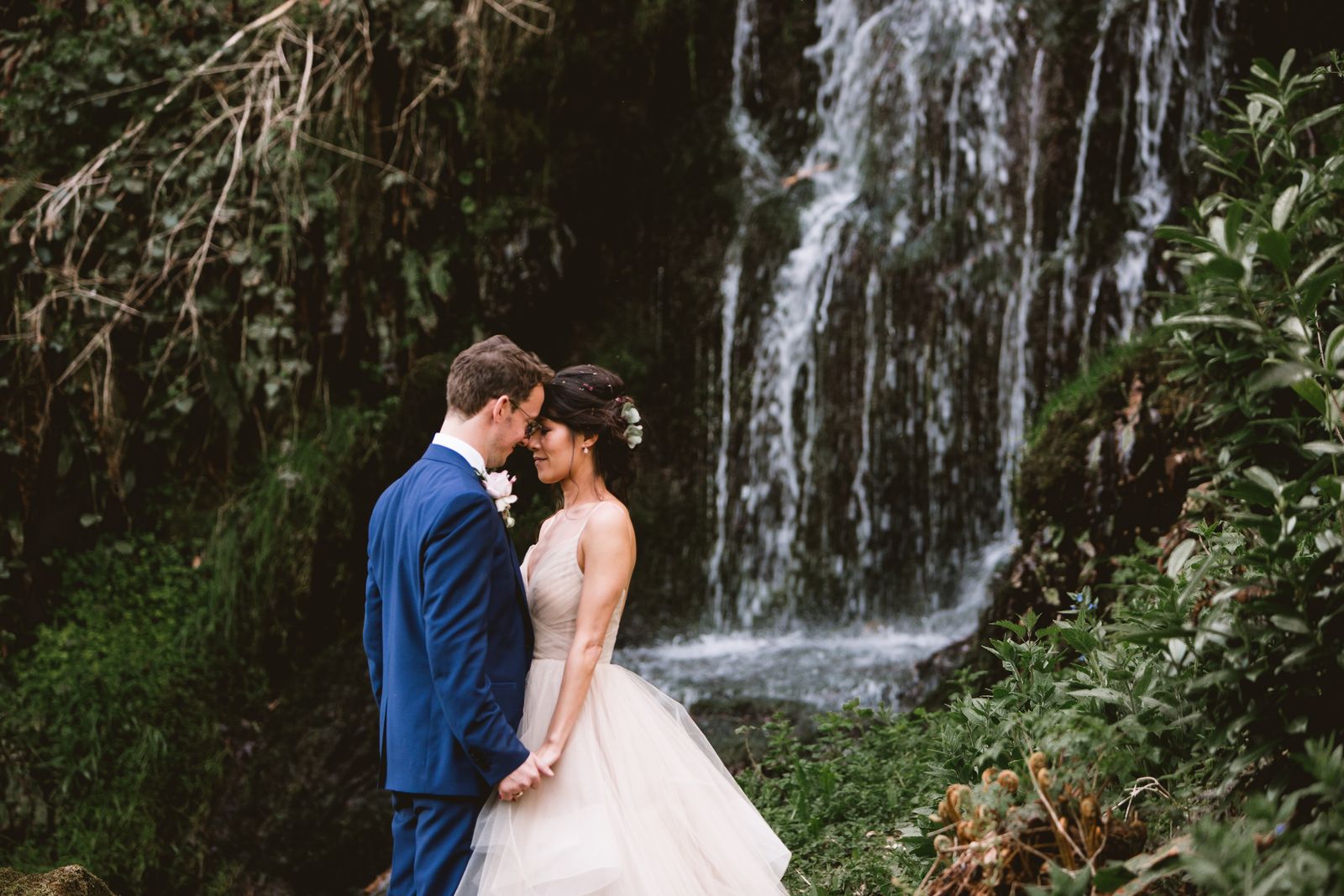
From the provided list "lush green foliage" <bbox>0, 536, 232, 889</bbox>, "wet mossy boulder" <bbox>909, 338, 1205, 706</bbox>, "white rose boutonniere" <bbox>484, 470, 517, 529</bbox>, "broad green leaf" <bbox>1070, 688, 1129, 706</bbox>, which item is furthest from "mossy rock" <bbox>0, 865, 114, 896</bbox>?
"wet mossy boulder" <bbox>909, 338, 1205, 706</bbox>

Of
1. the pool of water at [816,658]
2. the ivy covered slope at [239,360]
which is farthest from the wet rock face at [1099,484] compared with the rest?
the ivy covered slope at [239,360]

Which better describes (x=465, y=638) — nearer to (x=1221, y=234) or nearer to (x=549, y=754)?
(x=549, y=754)

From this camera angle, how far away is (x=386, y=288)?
26.2ft

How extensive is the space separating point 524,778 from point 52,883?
1.59 metres

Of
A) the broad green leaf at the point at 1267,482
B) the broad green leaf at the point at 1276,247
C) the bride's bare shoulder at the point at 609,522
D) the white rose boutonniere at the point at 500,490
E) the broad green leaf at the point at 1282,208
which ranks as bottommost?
the bride's bare shoulder at the point at 609,522

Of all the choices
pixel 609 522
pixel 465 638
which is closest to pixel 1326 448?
pixel 609 522

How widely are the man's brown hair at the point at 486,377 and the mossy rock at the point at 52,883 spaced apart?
1.89 metres

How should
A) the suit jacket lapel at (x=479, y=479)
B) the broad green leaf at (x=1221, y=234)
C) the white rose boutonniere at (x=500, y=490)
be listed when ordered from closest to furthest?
the broad green leaf at (x=1221, y=234)
the suit jacket lapel at (x=479, y=479)
the white rose boutonniere at (x=500, y=490)

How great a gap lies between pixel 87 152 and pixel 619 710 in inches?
259

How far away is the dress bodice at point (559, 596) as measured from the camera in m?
3.26

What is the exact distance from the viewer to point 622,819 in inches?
118

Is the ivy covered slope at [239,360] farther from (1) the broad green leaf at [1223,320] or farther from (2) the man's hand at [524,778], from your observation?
(1) the broad green leaf at [1223,320]

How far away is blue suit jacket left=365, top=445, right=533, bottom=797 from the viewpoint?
2.84 meters

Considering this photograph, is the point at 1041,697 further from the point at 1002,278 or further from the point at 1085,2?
the point at 1085,2
